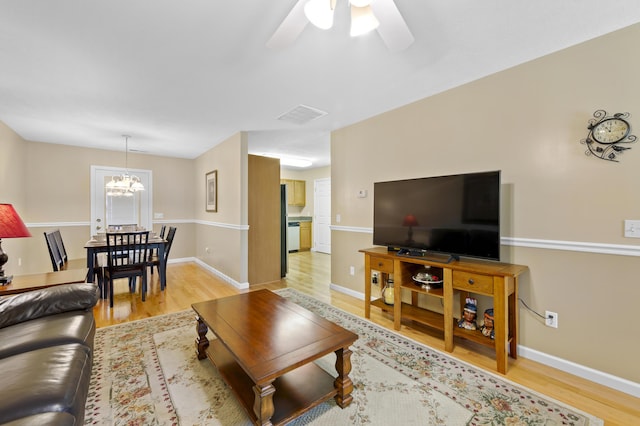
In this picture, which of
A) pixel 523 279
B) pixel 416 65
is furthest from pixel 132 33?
pixel 523 279

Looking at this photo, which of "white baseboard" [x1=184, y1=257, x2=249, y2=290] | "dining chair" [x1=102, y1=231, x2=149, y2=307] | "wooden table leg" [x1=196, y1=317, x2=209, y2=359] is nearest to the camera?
"wooden table leg" [x1=196, y1=317, x2=209, y2=359]

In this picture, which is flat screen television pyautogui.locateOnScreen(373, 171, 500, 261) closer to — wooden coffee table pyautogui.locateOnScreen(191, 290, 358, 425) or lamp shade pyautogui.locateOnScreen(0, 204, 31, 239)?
wooden coffee table pyautogui.locateOnScreen(191, 290, 358, 425)

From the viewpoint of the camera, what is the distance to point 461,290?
238 centimetres

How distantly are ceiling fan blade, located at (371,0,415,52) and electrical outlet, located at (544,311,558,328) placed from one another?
2.24 meters

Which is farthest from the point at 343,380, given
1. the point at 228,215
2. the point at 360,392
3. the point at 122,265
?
the point at 228,215

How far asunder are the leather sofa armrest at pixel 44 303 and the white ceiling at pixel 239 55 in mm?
1769

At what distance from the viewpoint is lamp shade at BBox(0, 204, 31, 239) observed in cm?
197

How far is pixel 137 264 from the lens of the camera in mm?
3535

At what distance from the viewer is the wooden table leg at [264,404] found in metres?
1.31

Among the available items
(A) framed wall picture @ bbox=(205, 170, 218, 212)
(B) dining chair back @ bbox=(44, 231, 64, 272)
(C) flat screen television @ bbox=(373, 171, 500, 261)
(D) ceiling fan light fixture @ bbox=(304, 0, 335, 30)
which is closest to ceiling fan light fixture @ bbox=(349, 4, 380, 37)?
(D) ceiling fan light fixture @ bbox=(304, 0, 335, 30)

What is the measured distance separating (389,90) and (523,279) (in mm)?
2087

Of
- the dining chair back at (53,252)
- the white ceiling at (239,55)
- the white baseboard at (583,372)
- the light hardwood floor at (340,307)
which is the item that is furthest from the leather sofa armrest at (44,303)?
the white baseboard at (583,372)

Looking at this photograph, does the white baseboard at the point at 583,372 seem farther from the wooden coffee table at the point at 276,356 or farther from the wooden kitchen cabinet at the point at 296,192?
the wooden kitchen cabinet at the point at 296,192

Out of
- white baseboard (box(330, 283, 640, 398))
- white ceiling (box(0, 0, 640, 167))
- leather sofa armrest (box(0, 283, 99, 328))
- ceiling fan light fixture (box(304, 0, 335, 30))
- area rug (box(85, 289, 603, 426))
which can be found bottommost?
area rug (box(85, 289, 603, 426))
